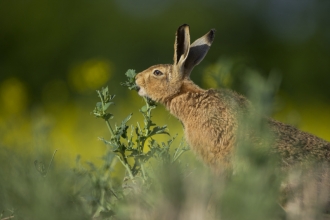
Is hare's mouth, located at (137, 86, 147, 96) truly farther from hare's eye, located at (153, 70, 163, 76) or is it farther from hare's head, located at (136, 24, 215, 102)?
hare's eye, located at (153, 70, 163, 76)

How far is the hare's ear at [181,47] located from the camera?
4418 mm

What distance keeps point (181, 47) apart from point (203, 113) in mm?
521

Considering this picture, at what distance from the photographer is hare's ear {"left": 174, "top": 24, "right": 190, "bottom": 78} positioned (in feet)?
14.5

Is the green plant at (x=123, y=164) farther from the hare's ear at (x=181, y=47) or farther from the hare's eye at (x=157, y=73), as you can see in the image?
the hare's eye at (x=157, y=73)

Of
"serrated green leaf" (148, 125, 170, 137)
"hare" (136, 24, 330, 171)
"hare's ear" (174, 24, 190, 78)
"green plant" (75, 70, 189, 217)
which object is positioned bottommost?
"green plant" (75, 70, 189, 217)

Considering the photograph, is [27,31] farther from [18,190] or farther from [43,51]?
[18,190]

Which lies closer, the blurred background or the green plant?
the green plant

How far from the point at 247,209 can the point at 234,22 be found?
1031cm

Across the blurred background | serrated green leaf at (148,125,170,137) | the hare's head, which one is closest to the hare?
the hare's head

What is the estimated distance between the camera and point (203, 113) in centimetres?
431

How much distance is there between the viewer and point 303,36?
1132 centimetres

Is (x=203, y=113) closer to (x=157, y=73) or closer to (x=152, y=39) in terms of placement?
(x=157, y=73)

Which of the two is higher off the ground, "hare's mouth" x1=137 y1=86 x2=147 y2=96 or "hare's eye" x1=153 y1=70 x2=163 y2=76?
"hare's eye" x1=153 y1=70 x2=163 y2=76

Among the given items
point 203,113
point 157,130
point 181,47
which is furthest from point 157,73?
point 157,130
